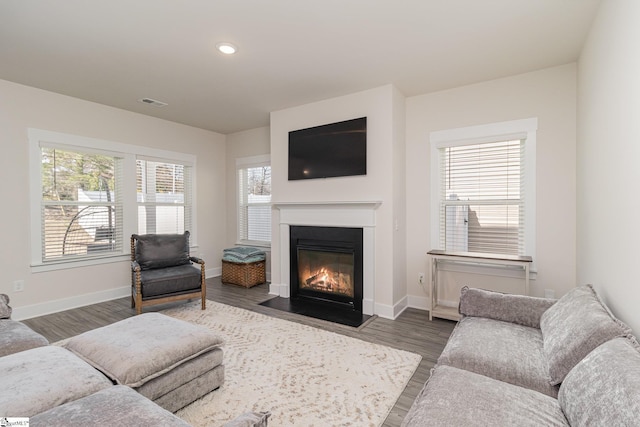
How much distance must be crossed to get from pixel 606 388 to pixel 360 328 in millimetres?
2363

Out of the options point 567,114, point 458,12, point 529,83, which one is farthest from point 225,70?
point 567,114

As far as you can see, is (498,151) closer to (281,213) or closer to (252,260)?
(281,213)

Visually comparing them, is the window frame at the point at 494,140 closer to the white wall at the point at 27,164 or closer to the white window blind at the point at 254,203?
the white window blind at the point at 254,203

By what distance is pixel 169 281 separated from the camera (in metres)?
3.71

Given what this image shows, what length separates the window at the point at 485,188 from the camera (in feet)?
11.0

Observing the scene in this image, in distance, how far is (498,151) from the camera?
3516 mm

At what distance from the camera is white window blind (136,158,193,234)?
484cm

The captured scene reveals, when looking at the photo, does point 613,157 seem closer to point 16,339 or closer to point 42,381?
point 42,381

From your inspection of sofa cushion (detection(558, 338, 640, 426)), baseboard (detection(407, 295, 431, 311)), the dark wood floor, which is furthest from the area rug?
baseboard (detection(407, 295, 431, 311))

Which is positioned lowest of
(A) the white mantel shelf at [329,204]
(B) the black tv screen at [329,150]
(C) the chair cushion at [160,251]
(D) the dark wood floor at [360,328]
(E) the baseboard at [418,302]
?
(D) the dark wood floor at [360,328]

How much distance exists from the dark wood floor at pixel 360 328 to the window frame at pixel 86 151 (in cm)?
63

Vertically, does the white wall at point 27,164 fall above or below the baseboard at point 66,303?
above

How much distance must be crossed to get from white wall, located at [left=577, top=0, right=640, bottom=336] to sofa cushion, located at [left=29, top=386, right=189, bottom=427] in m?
2.25

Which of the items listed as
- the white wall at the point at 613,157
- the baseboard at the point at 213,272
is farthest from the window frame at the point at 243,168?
the white wall at the point at 613,157
